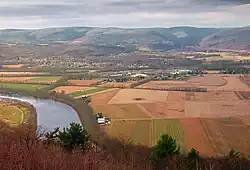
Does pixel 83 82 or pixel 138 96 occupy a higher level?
pixel 83 82

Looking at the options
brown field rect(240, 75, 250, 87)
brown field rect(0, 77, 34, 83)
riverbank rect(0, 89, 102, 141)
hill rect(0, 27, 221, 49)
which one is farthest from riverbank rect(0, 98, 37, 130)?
hill rect(0, 27, 221, 49)

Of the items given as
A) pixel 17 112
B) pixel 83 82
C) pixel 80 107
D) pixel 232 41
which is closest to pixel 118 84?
pixel 83 82

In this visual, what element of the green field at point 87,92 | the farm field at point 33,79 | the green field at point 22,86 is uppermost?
the farm field at point 33,79

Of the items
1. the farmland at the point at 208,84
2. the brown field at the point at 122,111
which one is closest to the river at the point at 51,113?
the brown field at the point at 122,111

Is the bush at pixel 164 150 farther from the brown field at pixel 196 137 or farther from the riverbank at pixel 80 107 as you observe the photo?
the riverbank at pixel 80 107

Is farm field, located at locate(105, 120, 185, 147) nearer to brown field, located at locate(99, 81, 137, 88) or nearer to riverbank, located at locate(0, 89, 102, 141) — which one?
riverbank, located at locate(0, 89, 102, 141)

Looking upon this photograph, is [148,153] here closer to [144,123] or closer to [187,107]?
[144,123]

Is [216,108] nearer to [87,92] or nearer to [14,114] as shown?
[87,92]
